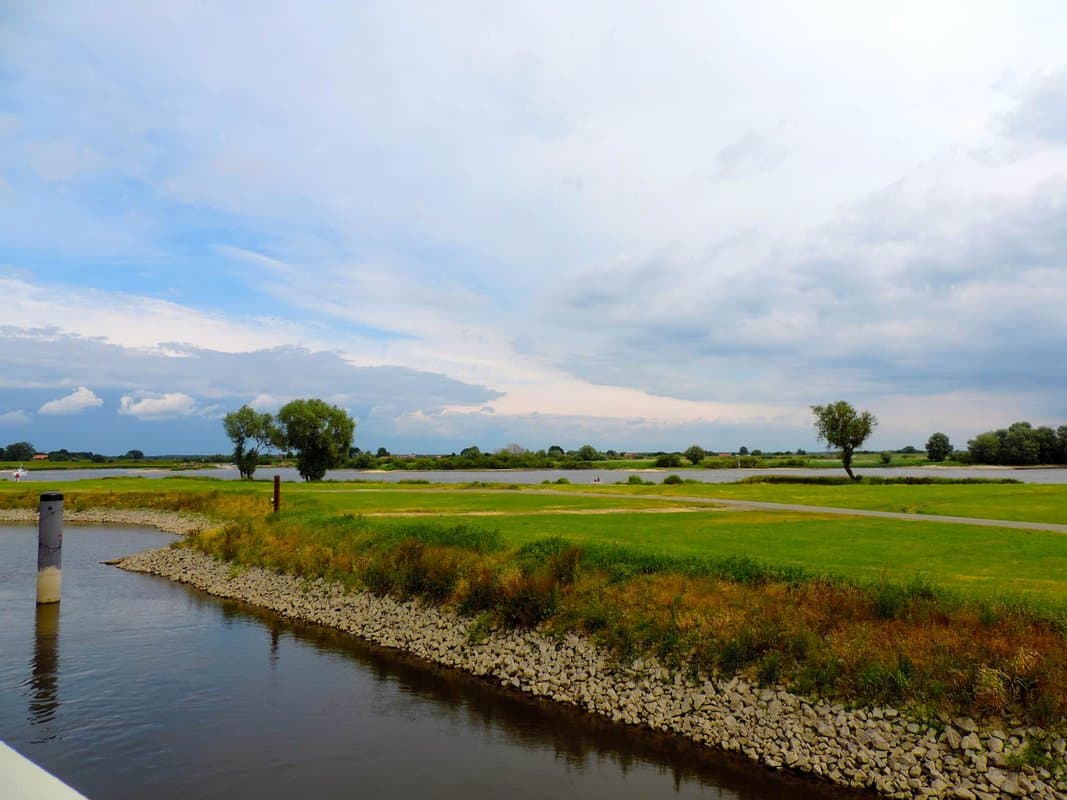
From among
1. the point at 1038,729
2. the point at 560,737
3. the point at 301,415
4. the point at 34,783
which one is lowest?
the point at 560,737

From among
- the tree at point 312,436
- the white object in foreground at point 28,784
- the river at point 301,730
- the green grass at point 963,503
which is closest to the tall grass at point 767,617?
the river at point 301,730

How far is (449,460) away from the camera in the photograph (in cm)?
16662

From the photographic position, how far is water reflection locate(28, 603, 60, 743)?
52.5 ft

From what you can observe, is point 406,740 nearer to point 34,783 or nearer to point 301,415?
point 34,783

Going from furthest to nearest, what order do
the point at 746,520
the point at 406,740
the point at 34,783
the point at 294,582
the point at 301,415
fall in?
the point at 301,415 < the point at 746,520 < the point at 294,582 < the point at 406,740 < the point at 34,783

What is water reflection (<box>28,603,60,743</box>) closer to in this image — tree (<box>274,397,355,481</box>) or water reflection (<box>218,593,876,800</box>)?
water reflection (<box>218,593,876,800</box>)

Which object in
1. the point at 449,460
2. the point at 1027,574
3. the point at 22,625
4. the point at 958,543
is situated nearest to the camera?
the point at 1027,574

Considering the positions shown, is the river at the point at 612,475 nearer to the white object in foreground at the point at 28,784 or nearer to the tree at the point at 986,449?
the tree at the point at 986,449

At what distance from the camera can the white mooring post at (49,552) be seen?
27125mm

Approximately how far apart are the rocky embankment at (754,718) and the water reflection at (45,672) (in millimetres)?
8664

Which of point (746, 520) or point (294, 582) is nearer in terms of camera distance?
point (294, 582)

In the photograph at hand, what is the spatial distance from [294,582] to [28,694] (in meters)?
12.7

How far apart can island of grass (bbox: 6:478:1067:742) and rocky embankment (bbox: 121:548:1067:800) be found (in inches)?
16.1

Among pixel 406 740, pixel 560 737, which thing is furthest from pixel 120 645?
pixel 560 737
